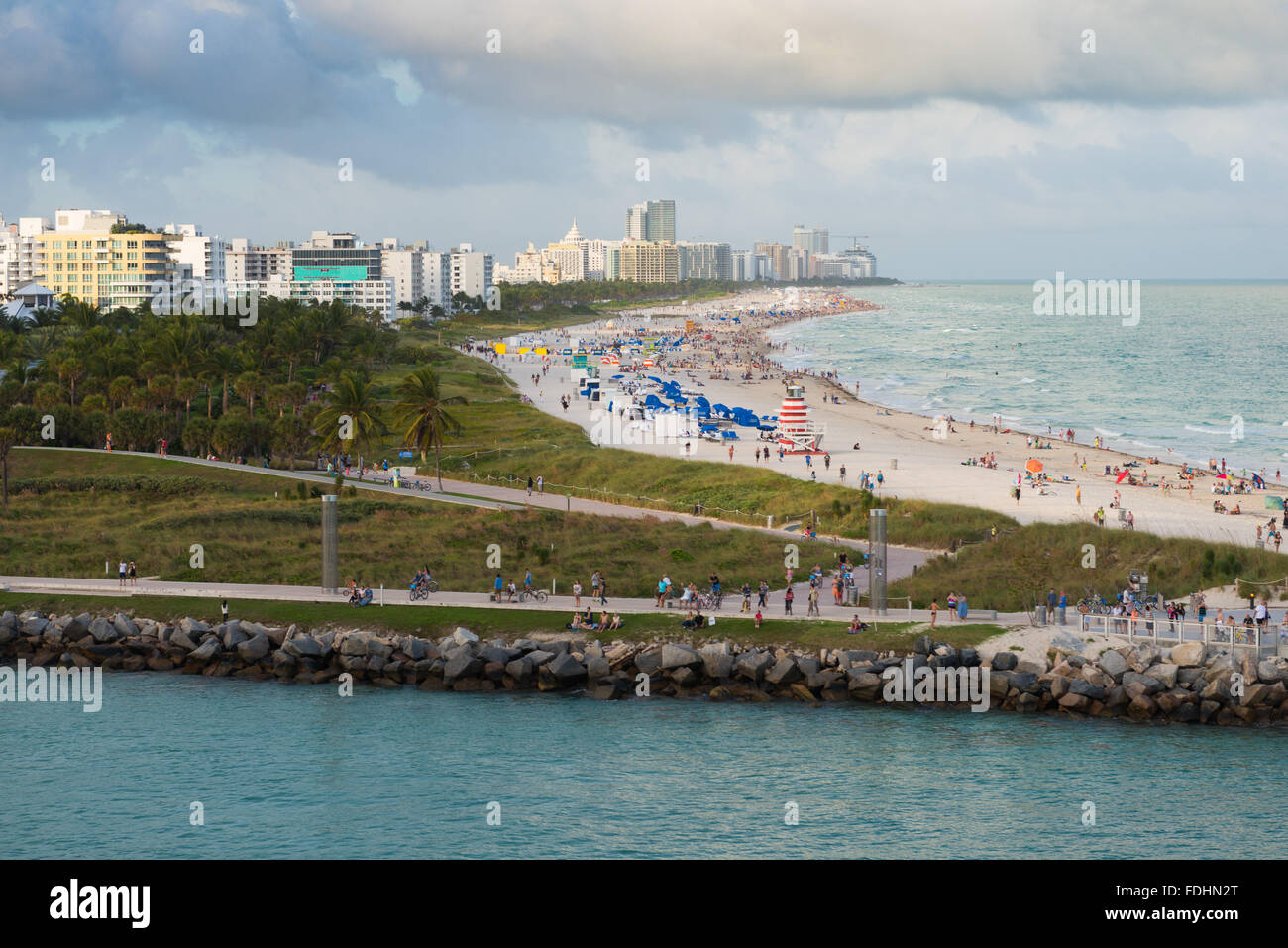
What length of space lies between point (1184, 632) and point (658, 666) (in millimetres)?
15198

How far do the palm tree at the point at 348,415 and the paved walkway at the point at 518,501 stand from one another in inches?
88.0

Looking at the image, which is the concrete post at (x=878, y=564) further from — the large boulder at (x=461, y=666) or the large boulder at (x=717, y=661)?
the large boulder at (x=461, y=666)

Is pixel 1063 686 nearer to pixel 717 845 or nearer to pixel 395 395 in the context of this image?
pixel 717 845

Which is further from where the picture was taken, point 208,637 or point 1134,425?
point 1134,425

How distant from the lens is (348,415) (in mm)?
69375

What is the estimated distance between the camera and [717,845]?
27.2m

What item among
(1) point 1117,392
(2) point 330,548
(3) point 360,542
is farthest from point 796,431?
(1) point 1117,392

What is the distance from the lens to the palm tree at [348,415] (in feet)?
226

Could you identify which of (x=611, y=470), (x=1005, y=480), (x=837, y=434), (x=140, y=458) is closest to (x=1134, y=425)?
(x=837, y=434)

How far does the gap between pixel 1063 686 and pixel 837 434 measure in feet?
186

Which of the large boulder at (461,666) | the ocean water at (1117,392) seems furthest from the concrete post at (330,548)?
the ocean water at (1117,392)

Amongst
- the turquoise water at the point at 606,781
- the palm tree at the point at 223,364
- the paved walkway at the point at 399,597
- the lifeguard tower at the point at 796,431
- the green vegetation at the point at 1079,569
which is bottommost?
the turquoise water at the point at 606,781

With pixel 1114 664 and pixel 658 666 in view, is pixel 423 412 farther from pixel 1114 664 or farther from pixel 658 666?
pixel 1114 664
